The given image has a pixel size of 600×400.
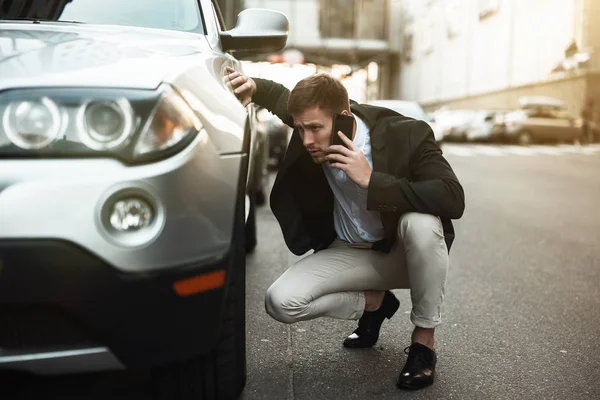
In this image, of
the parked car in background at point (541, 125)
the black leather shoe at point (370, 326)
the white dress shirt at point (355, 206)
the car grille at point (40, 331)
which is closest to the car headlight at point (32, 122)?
the car grille at point (40, 331)

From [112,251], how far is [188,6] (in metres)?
1.76

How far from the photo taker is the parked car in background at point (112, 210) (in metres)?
1.72

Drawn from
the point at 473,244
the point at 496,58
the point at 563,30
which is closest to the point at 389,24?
the point at 496,58

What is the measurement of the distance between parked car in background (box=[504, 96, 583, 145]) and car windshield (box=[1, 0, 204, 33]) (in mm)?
24499

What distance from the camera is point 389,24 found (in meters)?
50.2

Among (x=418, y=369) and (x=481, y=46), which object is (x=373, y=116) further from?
(x=481, y=46)

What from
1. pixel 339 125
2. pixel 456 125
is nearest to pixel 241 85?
pixel 339 125

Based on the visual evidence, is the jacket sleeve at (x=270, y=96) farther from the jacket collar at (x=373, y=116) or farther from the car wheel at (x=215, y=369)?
the car wheel at (x=215, y=369)

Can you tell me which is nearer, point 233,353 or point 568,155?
point 233,353

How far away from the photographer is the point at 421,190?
271 cm

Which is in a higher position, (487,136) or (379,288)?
(379,288)

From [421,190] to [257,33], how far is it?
3.68ft

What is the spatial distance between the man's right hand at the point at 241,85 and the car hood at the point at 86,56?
14 centimetres

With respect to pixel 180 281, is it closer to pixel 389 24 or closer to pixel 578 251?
pixel 578 251
